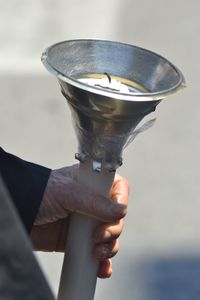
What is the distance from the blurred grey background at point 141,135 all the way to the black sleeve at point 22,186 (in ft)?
3.84

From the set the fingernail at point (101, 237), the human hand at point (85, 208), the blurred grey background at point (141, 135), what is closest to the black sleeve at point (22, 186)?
the human hand at point (85, 208)

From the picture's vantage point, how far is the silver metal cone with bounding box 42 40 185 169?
118 cm

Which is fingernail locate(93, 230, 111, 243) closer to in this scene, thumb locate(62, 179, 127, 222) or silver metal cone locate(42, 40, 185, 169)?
thumb locate(62, 179, 127, 222)

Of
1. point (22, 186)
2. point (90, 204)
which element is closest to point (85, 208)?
point (90, 204)

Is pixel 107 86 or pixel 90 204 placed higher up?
pixel 107 86

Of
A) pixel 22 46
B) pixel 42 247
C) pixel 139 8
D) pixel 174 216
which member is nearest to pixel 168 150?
pixel 174 216

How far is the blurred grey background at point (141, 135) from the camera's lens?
285cm

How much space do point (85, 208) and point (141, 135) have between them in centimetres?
225

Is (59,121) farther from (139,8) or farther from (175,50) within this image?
(139,8)

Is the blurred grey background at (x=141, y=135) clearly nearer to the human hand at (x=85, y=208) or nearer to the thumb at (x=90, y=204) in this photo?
the human hand at (x=85, y=208)

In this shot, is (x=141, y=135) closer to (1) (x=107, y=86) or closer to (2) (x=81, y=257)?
(2) (x=81, y=257)

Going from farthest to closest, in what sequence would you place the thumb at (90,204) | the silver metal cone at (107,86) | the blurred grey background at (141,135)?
the blurred grey background at (141,135)
the thumb at (90,204)
the silver metal cone at (107,86)

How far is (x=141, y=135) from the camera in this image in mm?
3592

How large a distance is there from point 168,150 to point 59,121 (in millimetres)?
544
